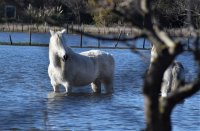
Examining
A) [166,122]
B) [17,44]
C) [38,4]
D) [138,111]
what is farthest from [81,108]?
[38,4]

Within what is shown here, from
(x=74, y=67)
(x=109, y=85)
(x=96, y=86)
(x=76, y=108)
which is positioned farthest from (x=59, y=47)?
(x=109, y=85)

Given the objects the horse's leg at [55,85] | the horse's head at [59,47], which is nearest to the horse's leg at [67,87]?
the horse's leg at [55,85]

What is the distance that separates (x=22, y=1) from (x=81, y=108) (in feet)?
202

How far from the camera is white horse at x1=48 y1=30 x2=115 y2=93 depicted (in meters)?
16.6

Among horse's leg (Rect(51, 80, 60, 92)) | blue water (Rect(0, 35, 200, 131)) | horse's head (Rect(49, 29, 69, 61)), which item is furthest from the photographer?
horse's leg (Rect(51, 80, 60, 92))

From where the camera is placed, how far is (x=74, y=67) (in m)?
17.1

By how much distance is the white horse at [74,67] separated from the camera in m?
16.6

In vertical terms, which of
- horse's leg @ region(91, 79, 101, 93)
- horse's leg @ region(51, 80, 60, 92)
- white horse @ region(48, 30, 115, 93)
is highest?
white horse @ region(48, 30, 115, 93)

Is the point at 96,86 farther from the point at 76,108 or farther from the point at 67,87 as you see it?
the point at 76,108

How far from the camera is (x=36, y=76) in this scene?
23078 mm

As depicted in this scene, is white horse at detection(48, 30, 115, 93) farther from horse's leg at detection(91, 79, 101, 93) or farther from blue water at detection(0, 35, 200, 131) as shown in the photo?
blue water at detection(0, 35, 200, 131)

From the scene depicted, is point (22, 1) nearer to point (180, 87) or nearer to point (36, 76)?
point (36, 76)

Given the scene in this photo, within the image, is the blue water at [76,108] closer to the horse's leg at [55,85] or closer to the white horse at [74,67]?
the horse's leg at [55,85]

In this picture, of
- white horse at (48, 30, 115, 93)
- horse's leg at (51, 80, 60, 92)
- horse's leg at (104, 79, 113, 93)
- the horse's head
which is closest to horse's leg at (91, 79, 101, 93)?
white horse at (48, 30, 115, 93)
